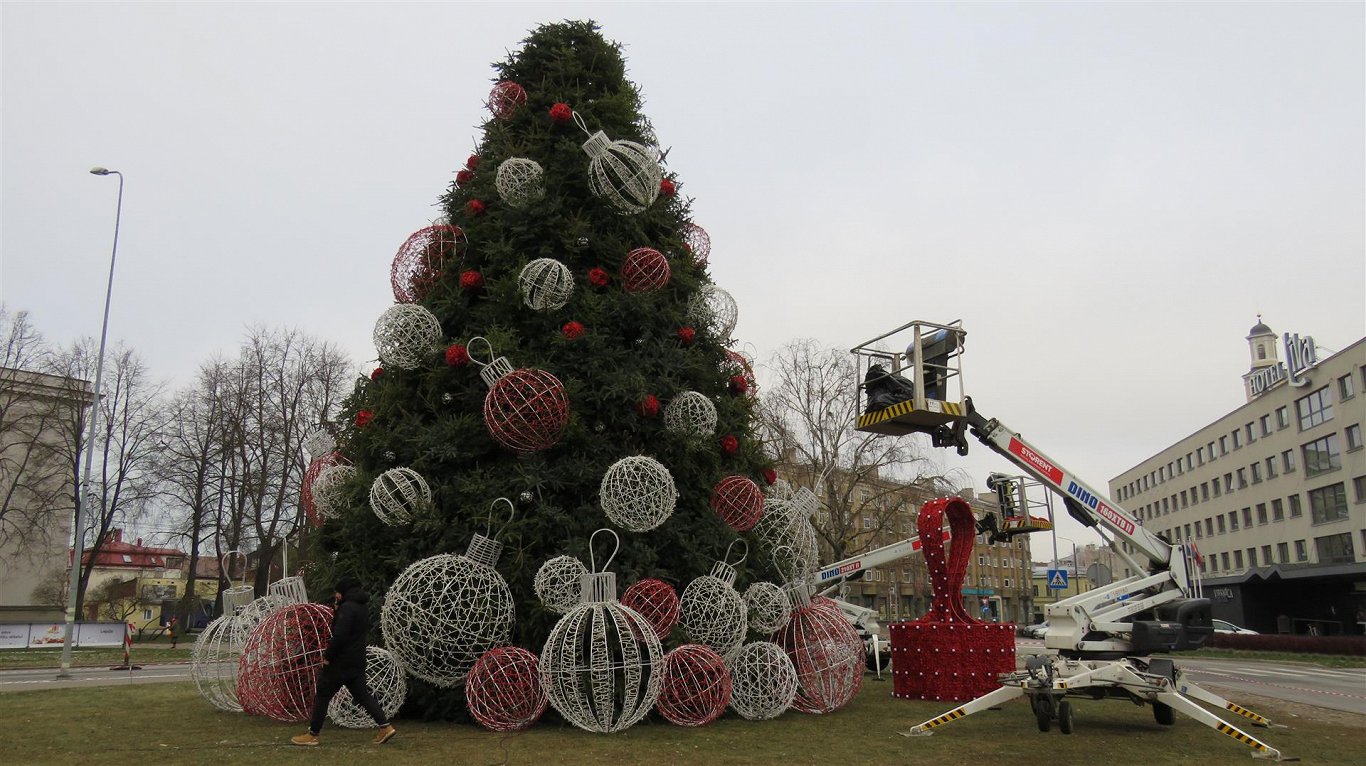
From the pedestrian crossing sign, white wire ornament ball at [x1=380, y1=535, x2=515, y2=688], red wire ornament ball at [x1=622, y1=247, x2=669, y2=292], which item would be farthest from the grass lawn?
the pedestrian crossing sign

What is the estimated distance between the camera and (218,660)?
1066cm

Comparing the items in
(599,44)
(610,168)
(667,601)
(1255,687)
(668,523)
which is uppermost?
(599,44)

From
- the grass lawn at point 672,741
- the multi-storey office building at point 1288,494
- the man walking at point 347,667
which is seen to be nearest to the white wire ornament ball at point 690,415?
the grass lawn at point 672,741

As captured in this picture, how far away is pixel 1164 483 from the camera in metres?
74.7

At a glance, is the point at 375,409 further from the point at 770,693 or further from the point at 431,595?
the point at 770,693

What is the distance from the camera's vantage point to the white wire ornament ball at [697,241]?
12.9 meters

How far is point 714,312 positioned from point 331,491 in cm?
534

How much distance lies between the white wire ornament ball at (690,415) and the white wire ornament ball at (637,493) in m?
1.42

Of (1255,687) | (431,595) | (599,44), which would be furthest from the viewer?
(1255,687)

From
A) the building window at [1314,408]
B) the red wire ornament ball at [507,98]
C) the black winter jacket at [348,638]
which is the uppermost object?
the building window at [1314,408]

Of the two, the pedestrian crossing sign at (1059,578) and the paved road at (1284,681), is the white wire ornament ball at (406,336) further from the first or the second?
the pedestrian crossing sign at (1059,578)

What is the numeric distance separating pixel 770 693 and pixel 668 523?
2.21 meters

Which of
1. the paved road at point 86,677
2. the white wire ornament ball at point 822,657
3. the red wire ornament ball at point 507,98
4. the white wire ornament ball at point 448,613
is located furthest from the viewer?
the paved road at point 86,677

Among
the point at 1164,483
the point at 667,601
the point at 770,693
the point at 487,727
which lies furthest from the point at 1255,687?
the point at 1164,483
